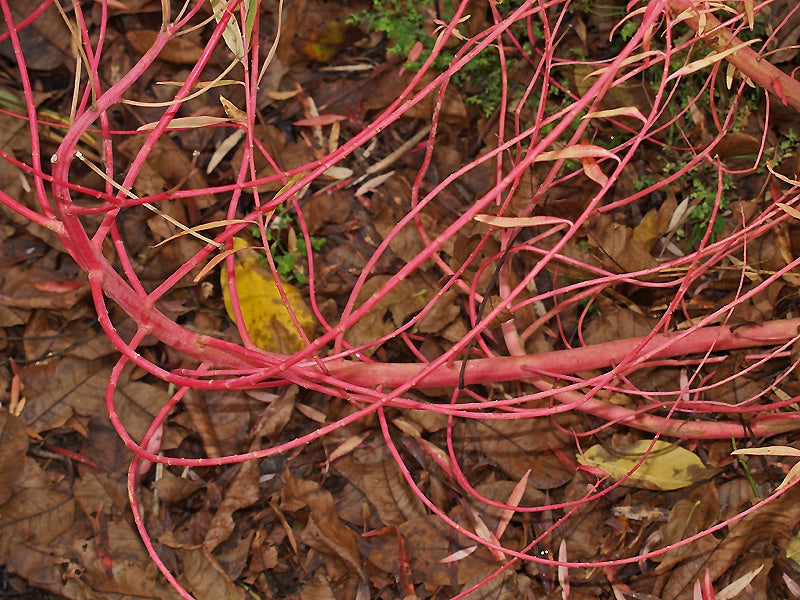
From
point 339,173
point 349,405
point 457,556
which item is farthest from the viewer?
point 339,173

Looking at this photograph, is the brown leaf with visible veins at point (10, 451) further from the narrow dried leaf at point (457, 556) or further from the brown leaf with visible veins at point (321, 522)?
the narrow dried leaf at point (457, 556)

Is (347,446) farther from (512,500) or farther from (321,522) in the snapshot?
(512,500)

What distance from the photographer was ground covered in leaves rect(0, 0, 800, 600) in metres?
1.61

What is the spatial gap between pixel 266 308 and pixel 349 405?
0.29 m

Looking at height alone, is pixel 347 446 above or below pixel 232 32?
below

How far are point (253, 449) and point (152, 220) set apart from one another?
2.01 feet

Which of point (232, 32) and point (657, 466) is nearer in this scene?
point (232, 32)

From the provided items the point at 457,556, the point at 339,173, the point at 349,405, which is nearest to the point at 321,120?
the point at 339,173

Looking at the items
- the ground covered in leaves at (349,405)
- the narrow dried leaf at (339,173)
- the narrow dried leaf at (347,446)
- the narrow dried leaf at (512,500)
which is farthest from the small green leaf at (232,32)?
the narrow dried leaf at (512,500)

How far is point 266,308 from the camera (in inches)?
67.7

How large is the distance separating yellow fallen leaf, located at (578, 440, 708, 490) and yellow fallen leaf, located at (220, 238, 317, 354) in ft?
2.25

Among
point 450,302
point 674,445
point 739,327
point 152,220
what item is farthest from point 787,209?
point 152,220

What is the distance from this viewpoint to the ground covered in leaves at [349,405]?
1608 millimetres

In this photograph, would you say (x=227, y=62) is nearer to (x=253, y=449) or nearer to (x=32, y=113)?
(x=32, y=113)
